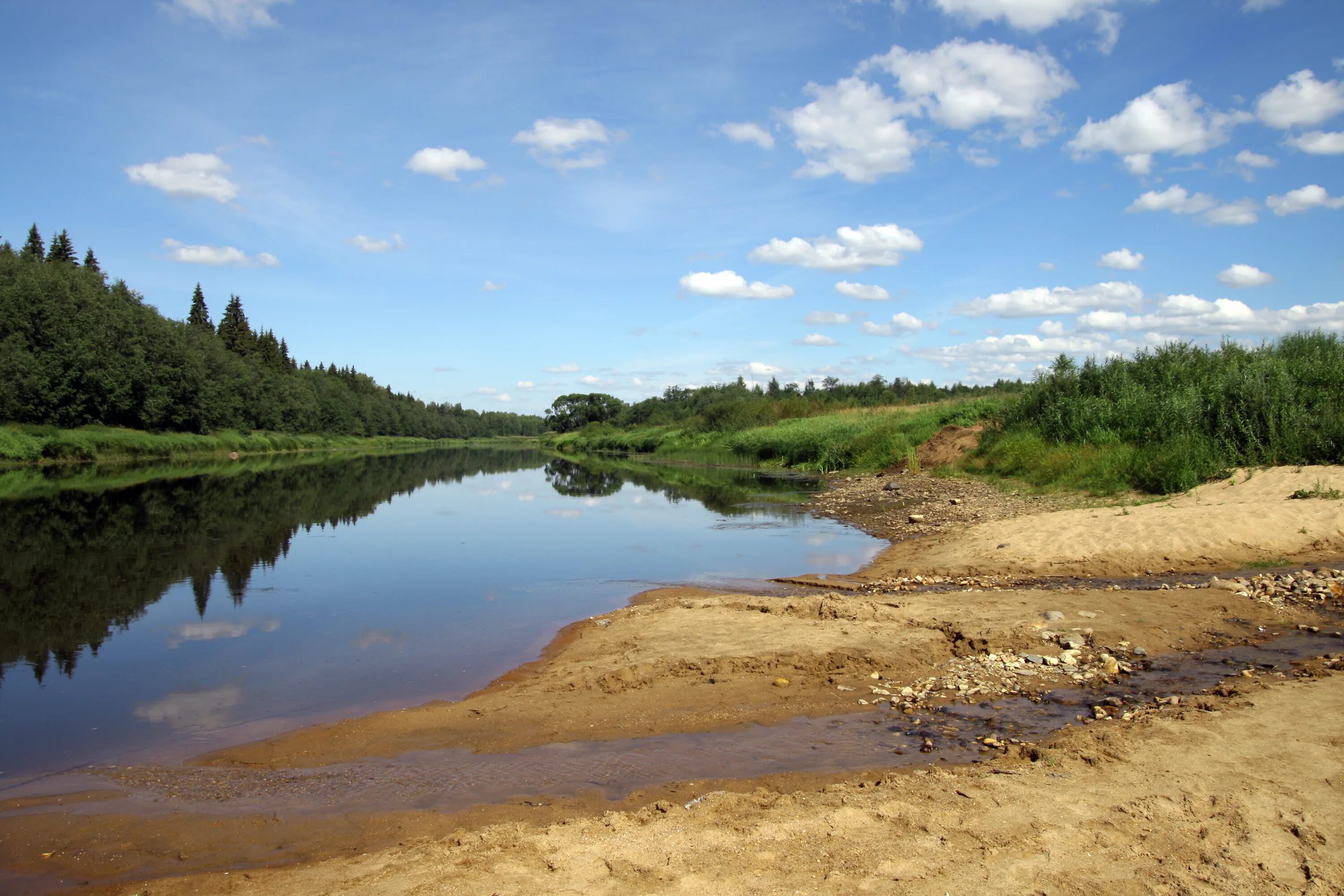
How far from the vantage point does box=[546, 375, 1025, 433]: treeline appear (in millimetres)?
58375

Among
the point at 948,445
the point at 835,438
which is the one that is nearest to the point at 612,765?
the point at 948,445

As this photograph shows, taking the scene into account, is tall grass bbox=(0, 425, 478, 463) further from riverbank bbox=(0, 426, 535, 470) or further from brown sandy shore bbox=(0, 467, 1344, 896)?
brown sandy shore bbox=(0, 467, 1344, 896)

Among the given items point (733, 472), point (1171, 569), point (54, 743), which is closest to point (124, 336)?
point (733, 472)

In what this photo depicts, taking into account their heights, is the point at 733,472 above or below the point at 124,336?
below

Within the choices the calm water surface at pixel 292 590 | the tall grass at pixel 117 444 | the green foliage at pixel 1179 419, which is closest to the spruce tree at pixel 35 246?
the tall grass at pixel 117 444

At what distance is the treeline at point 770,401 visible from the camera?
5838 cm

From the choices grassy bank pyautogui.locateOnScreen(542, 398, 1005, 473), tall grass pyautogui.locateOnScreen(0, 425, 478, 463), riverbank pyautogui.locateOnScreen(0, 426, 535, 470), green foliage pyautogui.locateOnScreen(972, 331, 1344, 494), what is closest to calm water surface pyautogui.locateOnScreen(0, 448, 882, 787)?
green foliage pyautogui.locateOnScreen(972, 331, 1344, 494)

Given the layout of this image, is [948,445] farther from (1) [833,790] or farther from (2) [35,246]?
(2) [35,246]

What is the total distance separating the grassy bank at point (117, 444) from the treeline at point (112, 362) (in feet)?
5.31

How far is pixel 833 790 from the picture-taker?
5.44 meters

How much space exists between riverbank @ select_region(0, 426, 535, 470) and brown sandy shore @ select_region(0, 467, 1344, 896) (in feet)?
163

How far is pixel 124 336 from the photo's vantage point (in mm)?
60656

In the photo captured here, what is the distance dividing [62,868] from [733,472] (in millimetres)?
43029

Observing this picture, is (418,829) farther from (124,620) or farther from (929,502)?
(929,502)
